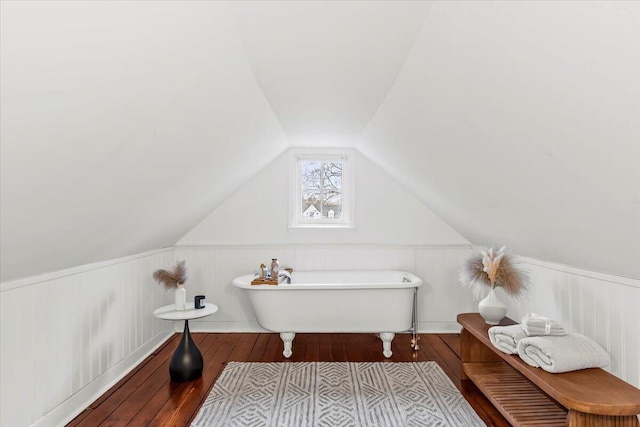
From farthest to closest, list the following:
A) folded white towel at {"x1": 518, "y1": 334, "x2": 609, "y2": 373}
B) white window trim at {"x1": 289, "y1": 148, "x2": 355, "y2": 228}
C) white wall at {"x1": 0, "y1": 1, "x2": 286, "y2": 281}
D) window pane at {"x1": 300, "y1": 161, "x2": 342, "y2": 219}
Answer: window pane at {"x1": 300, "y1": 161, "x2": 342, "y2": 219}, white window trim at {"x1": 289, "y1": 148, "x2": 355, "y2": 228}, folded white towel at {"x1": 518, "y1": 334, "x2": 609, "y2": 373}, white wall at {"x1": 0, "y1": 1, "x2": 286, "y2": 281}

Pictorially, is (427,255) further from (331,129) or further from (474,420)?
(474,420)

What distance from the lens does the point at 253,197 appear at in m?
4.43

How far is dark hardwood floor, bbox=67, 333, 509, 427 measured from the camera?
2.54 meters

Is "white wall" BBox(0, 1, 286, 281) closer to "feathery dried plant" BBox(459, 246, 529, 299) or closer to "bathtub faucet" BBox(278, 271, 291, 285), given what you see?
"bathtub faucet" BBox(278, 271, 291, 285)

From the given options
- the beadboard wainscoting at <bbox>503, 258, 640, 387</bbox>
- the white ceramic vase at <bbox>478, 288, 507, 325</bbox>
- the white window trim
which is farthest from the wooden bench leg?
the white window trim

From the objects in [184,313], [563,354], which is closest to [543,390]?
[563,354]

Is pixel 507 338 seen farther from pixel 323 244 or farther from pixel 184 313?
pixel 323 244

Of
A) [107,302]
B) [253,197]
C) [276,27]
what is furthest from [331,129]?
[107,302]

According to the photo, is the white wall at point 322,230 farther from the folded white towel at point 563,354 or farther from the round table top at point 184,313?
the folded white towel at point 563,354

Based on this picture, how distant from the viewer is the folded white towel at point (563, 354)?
206cm

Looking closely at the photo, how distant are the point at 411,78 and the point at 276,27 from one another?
743 mm

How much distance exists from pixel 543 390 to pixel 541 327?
323mm

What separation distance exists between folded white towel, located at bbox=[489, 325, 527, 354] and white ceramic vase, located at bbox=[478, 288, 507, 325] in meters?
0.35

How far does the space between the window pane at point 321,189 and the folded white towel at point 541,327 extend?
2.58 metres
